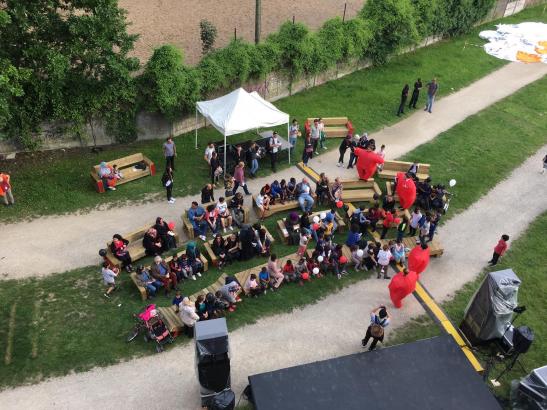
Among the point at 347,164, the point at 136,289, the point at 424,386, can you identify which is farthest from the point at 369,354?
the point at 347,164

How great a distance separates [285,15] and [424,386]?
2336 centimetres

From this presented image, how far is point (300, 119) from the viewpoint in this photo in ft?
65.9

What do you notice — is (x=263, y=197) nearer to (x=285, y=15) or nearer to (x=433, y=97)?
(x=433, y=97)

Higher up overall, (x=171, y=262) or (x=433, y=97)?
(x=433, y=97)

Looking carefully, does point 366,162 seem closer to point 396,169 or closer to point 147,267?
point 396,169

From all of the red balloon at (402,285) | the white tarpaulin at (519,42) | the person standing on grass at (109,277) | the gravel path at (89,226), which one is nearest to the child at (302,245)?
the red balloon at (402,285)

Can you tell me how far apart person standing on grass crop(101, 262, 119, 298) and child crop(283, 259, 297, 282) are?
163 inches

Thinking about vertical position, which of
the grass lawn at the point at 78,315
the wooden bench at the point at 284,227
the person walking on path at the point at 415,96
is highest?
the person walking on path at the point at 415,96

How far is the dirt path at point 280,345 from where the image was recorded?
9406 millimetres

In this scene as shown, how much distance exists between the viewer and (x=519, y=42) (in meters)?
27.7

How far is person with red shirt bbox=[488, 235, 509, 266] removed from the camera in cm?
1271

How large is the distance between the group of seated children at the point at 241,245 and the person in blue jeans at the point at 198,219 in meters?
0.87

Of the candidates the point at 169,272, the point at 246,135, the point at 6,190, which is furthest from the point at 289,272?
the point at 6,190

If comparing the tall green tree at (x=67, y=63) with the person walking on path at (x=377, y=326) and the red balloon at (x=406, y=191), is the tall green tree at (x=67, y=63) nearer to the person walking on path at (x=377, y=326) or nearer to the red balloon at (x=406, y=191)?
the red balloon at (x=406, y=191)
